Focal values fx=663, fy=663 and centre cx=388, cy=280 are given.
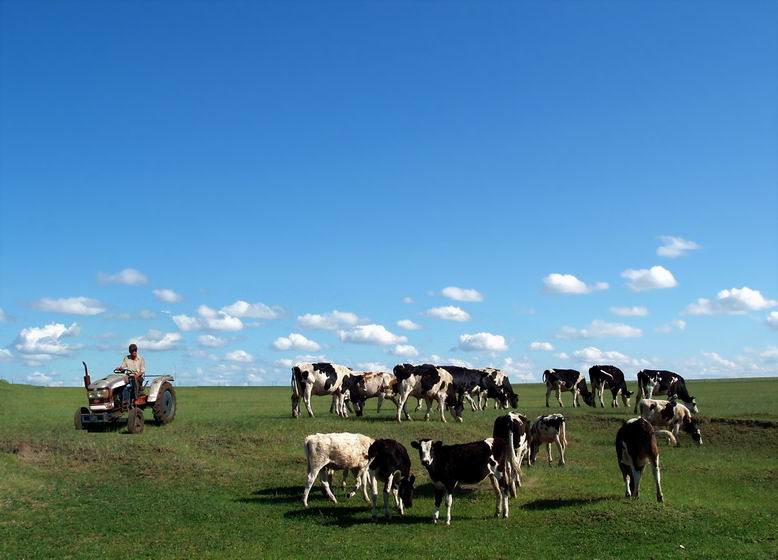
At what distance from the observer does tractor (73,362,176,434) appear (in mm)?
26844

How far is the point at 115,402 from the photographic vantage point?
1078 inches

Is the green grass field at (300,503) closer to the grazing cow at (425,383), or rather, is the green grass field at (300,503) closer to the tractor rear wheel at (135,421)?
the tractor rear wheel at (135,421)

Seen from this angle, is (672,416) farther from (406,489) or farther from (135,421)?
(135,421)

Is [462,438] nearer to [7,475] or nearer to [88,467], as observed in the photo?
[88,467]

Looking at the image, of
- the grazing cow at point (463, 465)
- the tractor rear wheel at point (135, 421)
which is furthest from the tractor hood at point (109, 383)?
the grazing cow at point (463, 465)

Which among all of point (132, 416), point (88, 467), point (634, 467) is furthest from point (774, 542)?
point (132, 416)

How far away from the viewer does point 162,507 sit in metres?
18.6

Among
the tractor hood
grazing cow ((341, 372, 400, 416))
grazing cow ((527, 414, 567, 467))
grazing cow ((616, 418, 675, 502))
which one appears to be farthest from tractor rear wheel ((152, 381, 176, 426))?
grazing cow ((616, 418, 675, 502))

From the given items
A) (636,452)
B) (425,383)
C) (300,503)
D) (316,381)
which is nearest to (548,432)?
(636,452)

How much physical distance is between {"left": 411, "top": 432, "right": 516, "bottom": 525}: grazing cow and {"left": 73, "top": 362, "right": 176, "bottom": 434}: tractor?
14912 millimetres

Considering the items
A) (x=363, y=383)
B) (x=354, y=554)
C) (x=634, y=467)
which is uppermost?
(x=363, y=383)

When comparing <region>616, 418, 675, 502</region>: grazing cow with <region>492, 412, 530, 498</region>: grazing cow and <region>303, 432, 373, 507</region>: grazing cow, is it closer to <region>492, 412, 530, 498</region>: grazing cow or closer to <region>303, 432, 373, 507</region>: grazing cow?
<region>492, 412, 530, 498</region>: grazing cow

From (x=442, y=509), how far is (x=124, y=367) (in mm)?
16018

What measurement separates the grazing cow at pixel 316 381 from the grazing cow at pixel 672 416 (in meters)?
14.9
